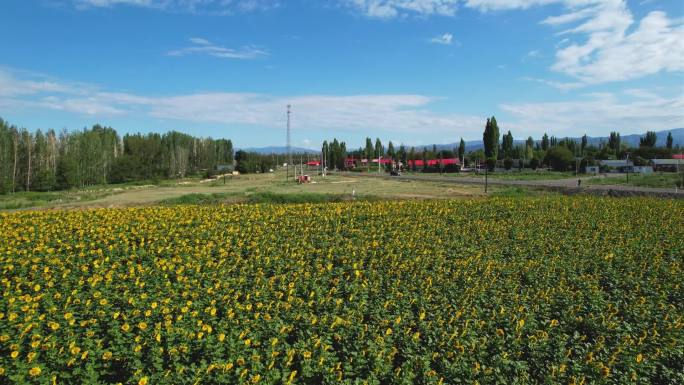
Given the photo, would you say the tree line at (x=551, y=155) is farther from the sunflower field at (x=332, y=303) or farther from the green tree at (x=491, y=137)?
the sunflower field at (x=332, y=303)

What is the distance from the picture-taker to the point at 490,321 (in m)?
8.15

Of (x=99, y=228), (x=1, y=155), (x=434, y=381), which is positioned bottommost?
(x=434, y=381)

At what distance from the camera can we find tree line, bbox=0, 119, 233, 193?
62.0 meters

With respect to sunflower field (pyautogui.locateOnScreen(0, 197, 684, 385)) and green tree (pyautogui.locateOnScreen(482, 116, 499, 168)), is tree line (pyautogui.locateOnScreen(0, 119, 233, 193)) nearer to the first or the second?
sunflower field (pyautogui.locateOnScreen(0, 197, 684, 385))

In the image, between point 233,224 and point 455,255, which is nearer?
point 455,255

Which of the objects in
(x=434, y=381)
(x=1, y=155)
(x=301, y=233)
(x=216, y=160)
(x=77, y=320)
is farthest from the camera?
(x=216, y=160)

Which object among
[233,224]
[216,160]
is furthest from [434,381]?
[216,160]

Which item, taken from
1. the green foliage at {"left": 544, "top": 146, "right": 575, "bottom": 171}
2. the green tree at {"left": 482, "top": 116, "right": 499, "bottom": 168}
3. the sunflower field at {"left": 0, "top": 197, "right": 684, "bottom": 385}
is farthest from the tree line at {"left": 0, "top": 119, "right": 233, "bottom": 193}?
the green foliage at {"left": 544, "top": 146, "right": 575, "bottom": 171}

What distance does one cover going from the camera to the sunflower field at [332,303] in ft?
21.3

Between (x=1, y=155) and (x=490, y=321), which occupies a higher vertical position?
(x=1, y=155)

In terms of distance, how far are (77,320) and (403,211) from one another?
15163 mm

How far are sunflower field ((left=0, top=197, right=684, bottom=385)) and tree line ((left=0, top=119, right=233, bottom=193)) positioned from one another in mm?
54712

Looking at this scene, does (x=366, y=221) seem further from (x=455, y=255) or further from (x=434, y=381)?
(x=434, y=381)

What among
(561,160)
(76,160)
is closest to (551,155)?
(561,160)
